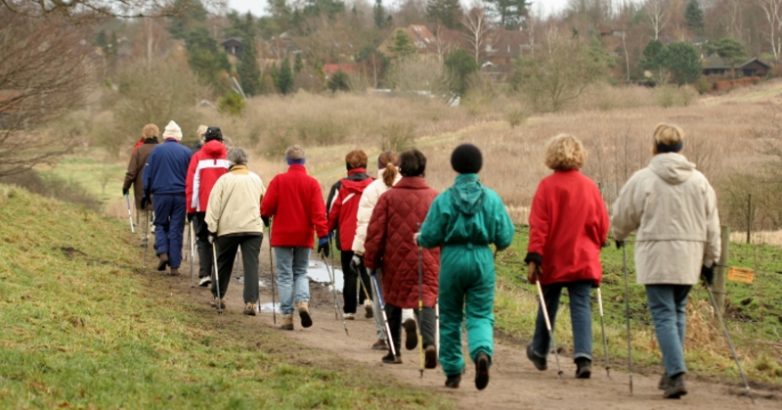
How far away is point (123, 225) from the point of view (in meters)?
27.2

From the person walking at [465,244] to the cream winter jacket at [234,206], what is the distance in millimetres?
4926

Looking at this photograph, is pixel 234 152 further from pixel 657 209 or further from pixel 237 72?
pixel 237 72

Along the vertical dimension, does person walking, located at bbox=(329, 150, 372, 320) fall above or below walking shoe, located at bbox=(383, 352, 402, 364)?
above

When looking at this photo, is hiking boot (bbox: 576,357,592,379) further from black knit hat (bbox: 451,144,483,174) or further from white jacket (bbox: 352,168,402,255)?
white jacket (bbox: 352,168,402,255)

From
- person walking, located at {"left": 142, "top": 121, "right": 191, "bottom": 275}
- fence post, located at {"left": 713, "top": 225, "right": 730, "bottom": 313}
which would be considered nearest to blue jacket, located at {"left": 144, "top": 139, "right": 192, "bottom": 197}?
Result: person walking, located at {"left": 142, "top": 121, "right": 191, "bottom": 275}

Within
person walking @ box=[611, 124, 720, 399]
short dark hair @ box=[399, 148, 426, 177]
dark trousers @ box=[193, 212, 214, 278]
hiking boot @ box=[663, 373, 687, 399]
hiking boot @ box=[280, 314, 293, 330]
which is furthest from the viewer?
dark trousers @ box=[193, 212, 214, 278]

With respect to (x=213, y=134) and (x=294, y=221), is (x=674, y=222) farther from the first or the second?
(x=213, y=134)

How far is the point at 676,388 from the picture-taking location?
9.85m

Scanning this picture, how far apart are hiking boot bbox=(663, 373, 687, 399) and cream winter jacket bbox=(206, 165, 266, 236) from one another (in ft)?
20.5

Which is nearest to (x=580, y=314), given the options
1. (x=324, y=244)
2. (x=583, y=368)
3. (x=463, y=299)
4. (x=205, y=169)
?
(x=583, y=368)

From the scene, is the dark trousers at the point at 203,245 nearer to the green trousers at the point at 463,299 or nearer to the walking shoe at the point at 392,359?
the walking shoe at the point at 392,359

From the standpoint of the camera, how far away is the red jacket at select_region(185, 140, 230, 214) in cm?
1650

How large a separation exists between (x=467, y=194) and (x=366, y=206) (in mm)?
3146

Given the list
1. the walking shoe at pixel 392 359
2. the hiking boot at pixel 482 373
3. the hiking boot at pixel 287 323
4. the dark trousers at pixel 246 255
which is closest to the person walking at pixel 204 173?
the dark trousers at pixel 246 255
